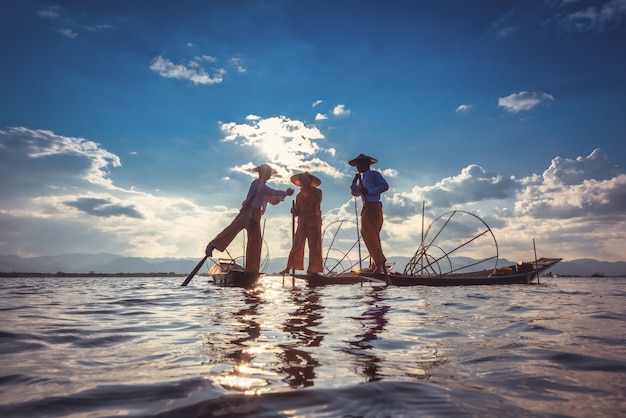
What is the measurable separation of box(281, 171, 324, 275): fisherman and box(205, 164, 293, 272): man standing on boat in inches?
30.1

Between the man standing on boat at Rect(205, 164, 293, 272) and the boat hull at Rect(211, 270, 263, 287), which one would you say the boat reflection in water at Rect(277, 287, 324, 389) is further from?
the man standing on boat at Rect(205, 164, 293, 272)

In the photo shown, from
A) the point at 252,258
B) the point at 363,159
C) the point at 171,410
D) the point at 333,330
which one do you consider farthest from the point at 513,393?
the point at 252,258

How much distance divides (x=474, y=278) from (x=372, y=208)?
641 cm

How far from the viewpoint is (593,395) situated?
75.1 inches

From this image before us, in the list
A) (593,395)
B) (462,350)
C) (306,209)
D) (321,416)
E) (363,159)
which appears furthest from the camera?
(306,209)

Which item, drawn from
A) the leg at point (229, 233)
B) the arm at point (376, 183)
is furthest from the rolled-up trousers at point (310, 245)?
the arm at point (376, 183)

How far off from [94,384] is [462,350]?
8.98ft

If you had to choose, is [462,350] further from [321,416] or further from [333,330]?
[321,416]

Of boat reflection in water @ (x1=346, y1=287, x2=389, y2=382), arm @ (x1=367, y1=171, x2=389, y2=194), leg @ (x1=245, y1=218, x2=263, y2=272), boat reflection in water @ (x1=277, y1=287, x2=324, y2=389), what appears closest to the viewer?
boat reflection in water @ (x1=277, y1=287, x2=324, y2=389)

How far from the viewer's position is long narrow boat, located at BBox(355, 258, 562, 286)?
14656 mm

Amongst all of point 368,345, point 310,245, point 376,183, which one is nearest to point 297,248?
point 310,245

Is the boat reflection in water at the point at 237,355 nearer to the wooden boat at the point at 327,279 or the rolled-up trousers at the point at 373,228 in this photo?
the rolled-up trousers at the point at 373,228

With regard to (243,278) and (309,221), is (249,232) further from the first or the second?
(309,221)

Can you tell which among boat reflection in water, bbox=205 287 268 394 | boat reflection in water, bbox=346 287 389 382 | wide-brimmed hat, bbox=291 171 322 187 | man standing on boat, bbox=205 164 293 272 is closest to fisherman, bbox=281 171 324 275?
wide-brimmed hat, bbox=291 171 322 187
